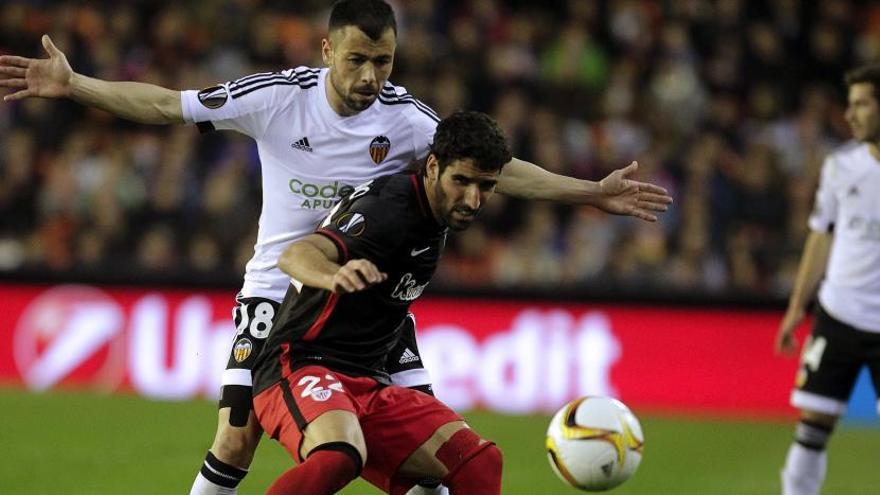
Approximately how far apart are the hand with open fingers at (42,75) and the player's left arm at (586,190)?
6.03ft

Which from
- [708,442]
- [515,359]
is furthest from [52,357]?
[708,442]

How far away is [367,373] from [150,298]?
282 inches

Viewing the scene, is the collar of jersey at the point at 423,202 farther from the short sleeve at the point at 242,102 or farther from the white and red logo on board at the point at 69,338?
the white and red logo on board at the point at 69,338

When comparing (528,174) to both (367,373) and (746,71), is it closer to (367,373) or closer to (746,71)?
(367,373)

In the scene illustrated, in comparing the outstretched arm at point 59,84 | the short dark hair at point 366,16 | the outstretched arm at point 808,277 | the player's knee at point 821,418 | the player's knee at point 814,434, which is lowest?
the player's knee at point 814,434

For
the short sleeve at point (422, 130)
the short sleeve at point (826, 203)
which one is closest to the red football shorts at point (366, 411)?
the short sleeve at point (422, 130)

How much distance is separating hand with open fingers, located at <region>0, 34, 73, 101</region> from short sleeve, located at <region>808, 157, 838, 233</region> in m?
4.31

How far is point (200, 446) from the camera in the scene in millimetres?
9922

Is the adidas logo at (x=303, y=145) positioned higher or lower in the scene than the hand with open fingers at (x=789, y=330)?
higher

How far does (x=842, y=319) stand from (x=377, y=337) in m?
3.25

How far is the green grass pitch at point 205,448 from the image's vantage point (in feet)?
A: 28.0

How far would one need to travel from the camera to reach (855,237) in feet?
25.3

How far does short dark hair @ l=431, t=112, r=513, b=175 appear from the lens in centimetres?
521

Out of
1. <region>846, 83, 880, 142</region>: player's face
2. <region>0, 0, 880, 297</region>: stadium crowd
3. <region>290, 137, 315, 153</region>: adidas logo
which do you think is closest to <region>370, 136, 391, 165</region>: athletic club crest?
<region>290, 137, 315, 153</region>: adidas logo
